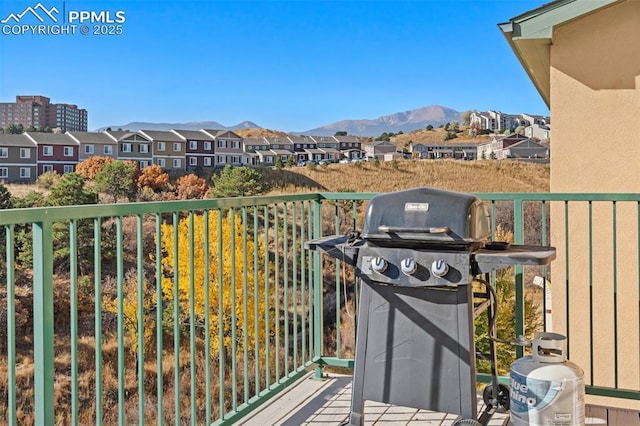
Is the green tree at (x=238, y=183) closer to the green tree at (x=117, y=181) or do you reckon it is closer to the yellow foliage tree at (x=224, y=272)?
the green tree at (x=117, y=181)

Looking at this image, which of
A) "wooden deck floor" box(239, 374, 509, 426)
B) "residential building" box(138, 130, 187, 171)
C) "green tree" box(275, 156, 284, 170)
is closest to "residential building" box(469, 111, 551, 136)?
"green tree" box(275, 156, 284, 170)

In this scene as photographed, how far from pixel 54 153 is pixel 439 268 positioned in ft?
94.3

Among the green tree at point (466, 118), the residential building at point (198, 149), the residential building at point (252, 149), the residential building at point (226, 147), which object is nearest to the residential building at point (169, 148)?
the residential building at point (198, 149)

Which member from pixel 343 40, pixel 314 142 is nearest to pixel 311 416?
A: pixel 314 142

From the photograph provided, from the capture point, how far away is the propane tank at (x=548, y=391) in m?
2.11

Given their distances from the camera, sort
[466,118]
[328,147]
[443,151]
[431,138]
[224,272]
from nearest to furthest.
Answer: [224,272] < [443,151] < [431,138] < [328,147] < [466,118]

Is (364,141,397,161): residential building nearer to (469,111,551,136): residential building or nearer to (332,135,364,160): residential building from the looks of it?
(332,135,364,160): residential building

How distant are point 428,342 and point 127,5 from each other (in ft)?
148

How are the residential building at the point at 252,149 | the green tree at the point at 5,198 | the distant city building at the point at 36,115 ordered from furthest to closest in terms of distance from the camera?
the residential building at the point at 252,149 → the distant city building at the point at 36,115 → the green tree at the point at 5,198

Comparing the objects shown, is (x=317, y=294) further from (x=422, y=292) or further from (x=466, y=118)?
(x=466, y=118)

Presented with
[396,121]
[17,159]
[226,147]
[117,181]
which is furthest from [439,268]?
[396,121]

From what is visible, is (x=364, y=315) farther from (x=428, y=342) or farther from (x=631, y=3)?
(x=631, y=3)

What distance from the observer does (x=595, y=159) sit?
13.4 feet

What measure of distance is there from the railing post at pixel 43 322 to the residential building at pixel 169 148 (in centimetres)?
2908
